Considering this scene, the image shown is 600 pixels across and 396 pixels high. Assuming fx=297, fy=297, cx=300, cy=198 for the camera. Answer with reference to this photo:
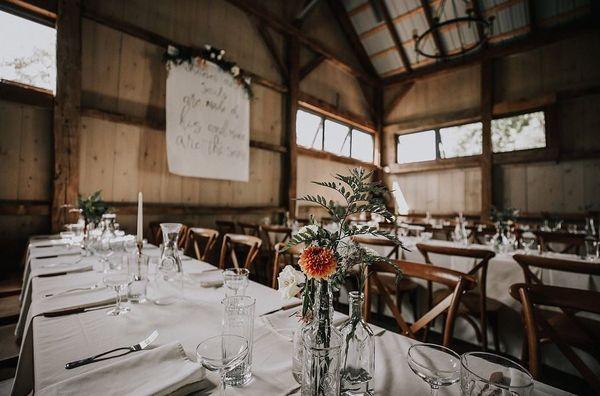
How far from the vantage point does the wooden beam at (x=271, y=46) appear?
17.0 feet

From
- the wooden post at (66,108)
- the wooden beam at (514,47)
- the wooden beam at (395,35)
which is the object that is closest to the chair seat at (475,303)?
the wooden post at (66,108)

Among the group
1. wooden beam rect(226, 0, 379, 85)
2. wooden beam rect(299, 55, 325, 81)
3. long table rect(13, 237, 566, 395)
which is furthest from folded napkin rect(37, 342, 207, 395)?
wooden beam rect(299, 55, 325, 81)

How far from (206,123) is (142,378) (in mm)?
3961

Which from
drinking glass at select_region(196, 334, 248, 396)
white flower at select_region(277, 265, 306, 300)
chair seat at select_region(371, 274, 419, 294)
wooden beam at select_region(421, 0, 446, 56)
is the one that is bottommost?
chair seat at select_region(371, 274, 419, 294)

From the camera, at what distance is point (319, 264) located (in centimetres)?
54

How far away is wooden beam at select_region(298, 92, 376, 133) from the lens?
5914mm

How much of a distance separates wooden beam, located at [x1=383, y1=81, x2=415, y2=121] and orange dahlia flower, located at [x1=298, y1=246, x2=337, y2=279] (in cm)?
777

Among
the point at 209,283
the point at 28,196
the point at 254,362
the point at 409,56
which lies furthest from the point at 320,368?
the point at 409,56

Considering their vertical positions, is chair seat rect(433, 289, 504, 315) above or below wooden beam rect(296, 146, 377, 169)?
below

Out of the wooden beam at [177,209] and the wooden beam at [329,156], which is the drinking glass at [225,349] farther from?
the wooden beam at [329,156]

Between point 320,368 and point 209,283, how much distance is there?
898 mm

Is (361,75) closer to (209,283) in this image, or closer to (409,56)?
(409,56)

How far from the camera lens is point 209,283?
131 cm

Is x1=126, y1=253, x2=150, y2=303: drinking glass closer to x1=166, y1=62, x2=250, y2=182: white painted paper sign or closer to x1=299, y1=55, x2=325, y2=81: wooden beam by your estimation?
x1=166, y1=62, x2=250, y2=182: white painted paper sign
